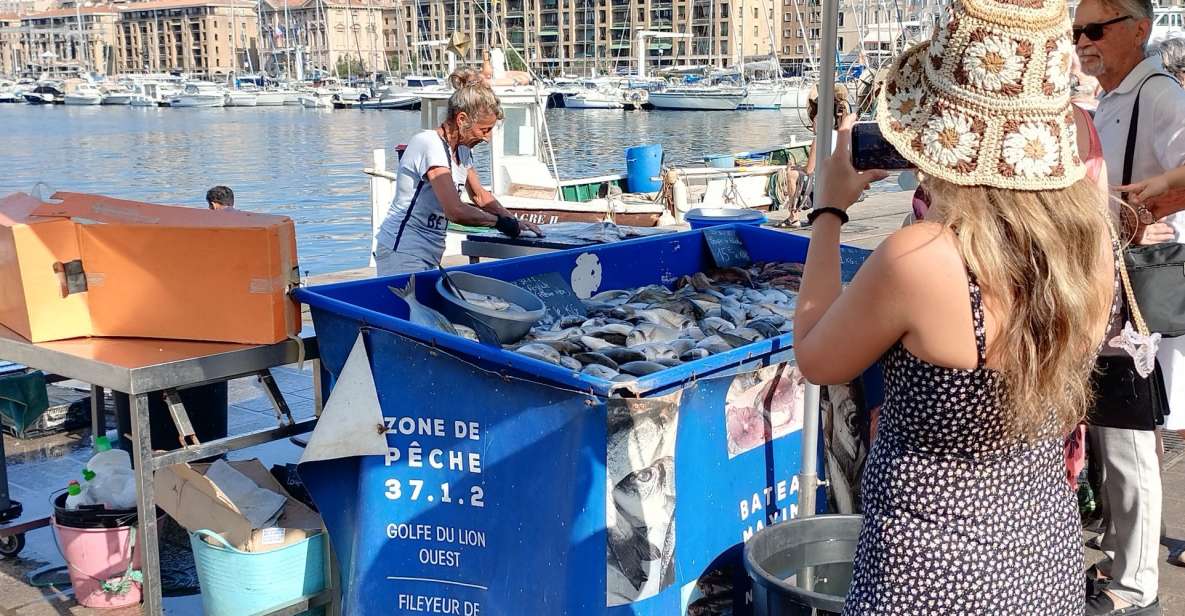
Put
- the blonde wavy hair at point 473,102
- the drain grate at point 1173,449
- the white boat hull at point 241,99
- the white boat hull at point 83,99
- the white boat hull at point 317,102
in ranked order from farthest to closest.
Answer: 1. the white boat hull at point 83,99
2. the white boat hull at point 241,99
3. the white boat hull at point 317,102
4. the drain grate at point 1173,449
5. the blonde wavy hair at point 473,102

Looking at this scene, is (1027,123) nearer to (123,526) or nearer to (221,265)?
(221,265)

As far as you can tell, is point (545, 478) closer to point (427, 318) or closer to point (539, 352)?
point (539, 352)

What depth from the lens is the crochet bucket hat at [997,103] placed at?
5.72 feet

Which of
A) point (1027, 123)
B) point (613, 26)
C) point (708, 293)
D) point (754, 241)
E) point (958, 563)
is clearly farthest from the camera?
point (613, 26)

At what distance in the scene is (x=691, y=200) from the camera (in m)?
17.5

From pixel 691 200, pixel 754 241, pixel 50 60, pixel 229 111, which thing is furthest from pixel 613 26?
pixel 754 241

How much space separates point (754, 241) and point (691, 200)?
39.8 feet

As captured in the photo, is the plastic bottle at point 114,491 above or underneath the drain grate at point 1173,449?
above

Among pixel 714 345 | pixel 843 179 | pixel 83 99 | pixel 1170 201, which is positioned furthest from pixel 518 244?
pixel 83 99

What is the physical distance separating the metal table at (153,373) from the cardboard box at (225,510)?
21 cm

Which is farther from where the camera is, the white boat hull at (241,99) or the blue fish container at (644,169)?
the white boat hull at (241,99)

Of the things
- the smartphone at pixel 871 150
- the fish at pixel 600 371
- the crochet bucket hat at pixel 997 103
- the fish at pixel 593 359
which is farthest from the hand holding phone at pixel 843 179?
the fish at pixel 593 359

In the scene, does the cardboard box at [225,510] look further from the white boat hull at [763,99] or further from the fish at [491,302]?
the white boat hull at [763,99]

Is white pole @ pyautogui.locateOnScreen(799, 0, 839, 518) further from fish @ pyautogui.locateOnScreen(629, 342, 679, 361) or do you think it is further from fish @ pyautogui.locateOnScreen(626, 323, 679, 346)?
fish @ pyautogui.locateOnScreen(626, 323, 679, 346)
